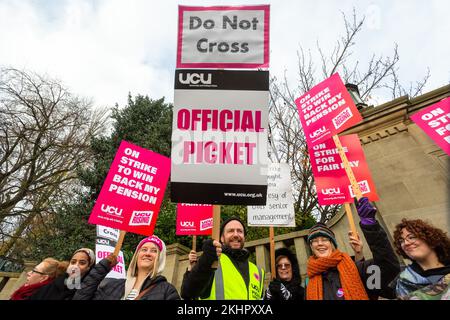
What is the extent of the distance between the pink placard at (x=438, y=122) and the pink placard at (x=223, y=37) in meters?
2.11

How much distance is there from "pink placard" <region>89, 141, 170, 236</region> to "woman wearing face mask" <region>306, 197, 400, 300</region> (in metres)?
2.18

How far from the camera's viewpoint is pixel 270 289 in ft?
10.2

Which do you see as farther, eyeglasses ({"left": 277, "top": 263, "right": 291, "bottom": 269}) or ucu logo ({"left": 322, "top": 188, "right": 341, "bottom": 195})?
ucu logo ({"left": 322, "top": 188, "right": 341, "bottom": 195})

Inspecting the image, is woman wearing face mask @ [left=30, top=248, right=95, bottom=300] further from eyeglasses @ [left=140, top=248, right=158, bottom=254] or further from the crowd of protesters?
eyeglasses @ [left=140, top=248, right=158, bottom=254]

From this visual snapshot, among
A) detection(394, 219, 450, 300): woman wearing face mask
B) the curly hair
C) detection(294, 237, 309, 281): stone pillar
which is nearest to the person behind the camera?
detection(394, 219, 450, 300): woman wearing face mask

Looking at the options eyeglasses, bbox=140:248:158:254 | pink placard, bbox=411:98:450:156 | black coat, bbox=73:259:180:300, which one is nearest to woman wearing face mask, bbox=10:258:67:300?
black coat, bbox=73:259:180:300

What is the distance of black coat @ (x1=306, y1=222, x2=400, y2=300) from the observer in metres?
2.67

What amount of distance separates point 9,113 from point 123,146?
32.2ft

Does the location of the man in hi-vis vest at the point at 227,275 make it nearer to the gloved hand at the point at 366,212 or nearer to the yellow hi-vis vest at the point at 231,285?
the yellow hi-vis vest at the point at 231,285

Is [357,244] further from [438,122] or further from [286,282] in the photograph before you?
[438,122]

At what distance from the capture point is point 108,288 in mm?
3199

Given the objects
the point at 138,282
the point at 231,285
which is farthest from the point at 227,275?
the point at 138,282

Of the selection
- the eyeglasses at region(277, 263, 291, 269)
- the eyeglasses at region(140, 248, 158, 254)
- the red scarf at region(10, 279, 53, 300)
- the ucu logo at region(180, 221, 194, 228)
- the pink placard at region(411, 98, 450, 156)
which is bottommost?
the red scarf at region(10, 279, 53, 300)
